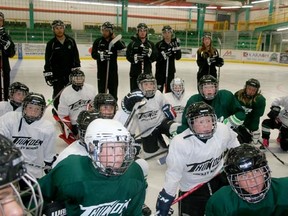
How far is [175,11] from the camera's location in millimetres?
26938

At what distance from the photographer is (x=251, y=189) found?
1626 millimetres

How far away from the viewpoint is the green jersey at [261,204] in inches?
65.3

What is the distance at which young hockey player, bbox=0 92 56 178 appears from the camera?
293 cm

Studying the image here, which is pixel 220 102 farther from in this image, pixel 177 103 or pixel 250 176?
pixel 250 176

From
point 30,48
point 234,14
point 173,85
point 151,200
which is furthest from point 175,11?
point 151,200

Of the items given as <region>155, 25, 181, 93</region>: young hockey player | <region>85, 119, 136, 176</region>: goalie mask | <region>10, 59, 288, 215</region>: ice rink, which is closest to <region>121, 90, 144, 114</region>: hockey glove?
<region>10, 59, 288, 215</region>: ice rink

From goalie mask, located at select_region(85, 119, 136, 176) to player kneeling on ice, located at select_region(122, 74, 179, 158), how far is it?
2.42 meters

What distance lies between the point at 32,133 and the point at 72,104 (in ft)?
5.38

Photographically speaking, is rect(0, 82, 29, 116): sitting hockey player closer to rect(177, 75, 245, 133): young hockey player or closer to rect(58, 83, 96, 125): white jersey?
rect(58, 83, 96, 125): white jersey

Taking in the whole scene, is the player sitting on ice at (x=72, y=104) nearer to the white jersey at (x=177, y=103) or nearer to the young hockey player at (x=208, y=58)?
the white jersey at (x=177, y=103)

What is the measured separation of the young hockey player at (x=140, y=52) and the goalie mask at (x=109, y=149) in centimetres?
440

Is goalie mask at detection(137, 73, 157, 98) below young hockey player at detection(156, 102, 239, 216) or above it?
above

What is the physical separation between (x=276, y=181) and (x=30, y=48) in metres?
15.3

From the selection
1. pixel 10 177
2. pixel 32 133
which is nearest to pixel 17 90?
pixel 32 133
